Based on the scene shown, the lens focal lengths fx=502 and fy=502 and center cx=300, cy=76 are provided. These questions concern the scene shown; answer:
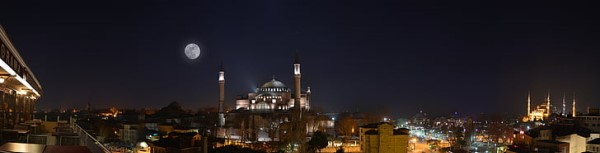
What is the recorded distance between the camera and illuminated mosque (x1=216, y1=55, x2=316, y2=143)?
3178 cm

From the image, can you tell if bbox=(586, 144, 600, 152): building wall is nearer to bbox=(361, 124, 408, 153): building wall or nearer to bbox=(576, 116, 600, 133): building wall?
bbox=(576, 116, 600, 133): building wall

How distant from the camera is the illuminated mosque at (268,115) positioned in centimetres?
3178

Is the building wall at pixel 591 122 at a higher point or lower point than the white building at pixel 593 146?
higher

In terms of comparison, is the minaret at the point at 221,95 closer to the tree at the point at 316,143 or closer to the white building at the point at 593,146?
the tree at the point at 316,143

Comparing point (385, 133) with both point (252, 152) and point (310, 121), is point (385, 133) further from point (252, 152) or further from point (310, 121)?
point (310, 121)

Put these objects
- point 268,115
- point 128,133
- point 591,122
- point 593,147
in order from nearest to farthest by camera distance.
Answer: point 593,147
point 591,122
point 128,133
point 268,115

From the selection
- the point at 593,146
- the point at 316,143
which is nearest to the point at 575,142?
the point at 593,146

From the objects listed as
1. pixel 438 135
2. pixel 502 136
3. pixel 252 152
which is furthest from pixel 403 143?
pixel 438 135

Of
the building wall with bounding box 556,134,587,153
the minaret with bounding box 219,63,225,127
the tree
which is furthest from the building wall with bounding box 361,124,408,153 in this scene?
the minaret with bounding box 219,63,225,127

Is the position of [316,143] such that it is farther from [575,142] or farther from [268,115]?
[268,115]

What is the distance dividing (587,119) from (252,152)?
20704 millimetres

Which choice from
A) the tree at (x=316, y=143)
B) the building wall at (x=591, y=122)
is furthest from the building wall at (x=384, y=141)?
the building wall at (x=591, y=122)

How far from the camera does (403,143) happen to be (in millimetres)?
24922

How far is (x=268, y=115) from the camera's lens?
41.8 meters
